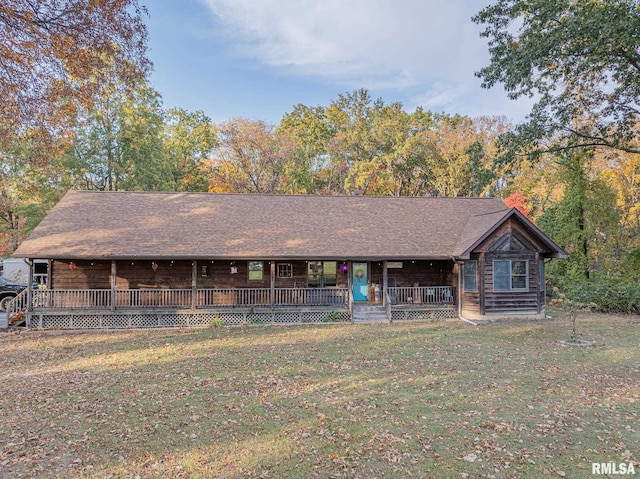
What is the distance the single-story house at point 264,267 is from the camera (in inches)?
622

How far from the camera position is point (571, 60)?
13.5 m

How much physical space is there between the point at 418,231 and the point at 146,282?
13.0 meters

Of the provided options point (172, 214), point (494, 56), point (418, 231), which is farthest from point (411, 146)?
point (172, 214)

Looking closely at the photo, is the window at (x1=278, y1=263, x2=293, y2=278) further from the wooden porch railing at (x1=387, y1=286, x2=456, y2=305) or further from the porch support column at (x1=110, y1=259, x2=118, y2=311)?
the porch support column at (x1=110, y1=259, x2=118, y2=311)

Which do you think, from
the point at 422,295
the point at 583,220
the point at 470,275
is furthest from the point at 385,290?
the point at 583,220

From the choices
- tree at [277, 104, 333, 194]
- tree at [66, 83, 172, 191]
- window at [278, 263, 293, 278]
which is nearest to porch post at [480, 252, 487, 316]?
window at [278, 263, 293, 278]

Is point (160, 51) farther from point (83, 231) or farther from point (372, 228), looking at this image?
point (372, 228)

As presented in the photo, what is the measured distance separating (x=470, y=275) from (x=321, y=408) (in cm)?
1201

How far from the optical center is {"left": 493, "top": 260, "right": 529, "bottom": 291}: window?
54.4 feet

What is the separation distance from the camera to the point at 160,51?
1020 cm

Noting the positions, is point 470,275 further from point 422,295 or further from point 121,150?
point 121,150

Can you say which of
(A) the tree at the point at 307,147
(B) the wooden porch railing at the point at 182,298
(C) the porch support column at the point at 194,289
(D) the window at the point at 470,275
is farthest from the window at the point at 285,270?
(A) the tree at the point at 307,147

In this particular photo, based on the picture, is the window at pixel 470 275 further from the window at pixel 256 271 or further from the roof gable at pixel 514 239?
the window at pixel 256 271

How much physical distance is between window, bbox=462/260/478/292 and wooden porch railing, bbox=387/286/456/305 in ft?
2.77
